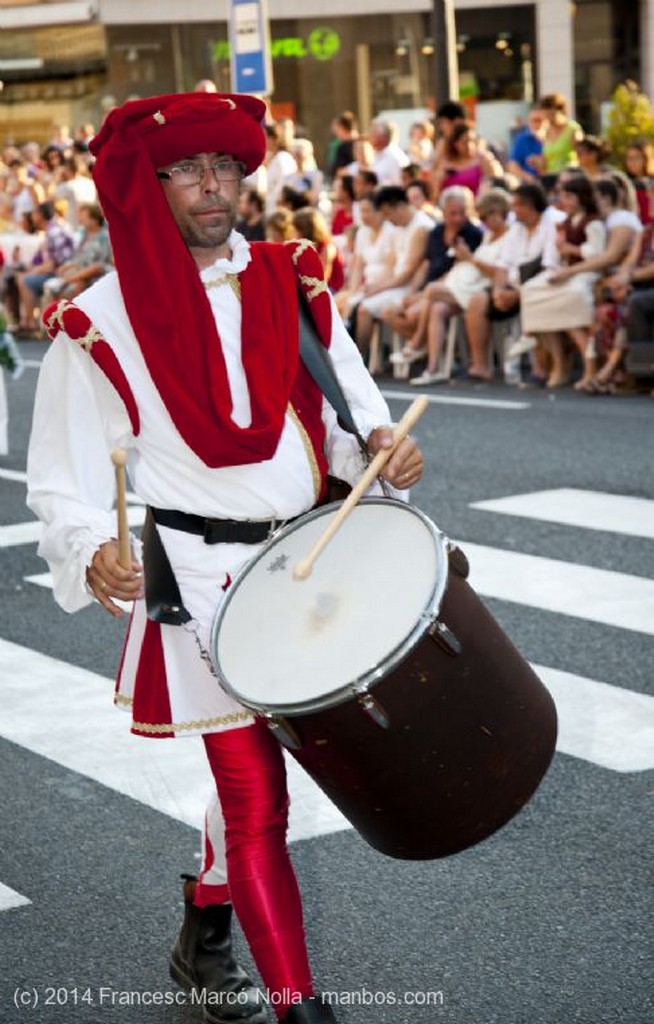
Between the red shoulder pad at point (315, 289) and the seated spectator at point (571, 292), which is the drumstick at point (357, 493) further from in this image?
the seated spectator at point (571, 292)

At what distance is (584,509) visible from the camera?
9.68m

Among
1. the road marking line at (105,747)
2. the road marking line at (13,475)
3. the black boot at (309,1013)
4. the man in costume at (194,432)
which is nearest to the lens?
the black boot at (309,1013)

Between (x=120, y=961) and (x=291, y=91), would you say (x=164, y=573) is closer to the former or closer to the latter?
(x=120, y=961)

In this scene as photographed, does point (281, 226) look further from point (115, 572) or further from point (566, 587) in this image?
point (115, 572)

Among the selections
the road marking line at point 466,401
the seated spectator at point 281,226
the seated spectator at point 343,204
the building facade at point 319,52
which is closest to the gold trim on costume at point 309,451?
the road marking line at point 466,401

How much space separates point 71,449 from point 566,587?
4.42 m

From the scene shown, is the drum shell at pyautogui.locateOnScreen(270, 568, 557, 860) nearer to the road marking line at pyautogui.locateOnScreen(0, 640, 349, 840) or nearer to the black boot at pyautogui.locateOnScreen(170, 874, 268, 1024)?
the black boot at pyautogui.locateOnScreen(170, 874, 268, 1024)

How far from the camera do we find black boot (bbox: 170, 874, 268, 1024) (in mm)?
4172

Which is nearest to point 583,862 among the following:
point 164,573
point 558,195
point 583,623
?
point 164,573

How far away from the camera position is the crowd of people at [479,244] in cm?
1390

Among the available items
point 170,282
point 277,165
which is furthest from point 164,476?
point 277,165

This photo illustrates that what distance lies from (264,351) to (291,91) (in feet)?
120

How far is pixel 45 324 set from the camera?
13.1 ft

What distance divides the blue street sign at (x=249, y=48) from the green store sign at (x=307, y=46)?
22.2 metres
